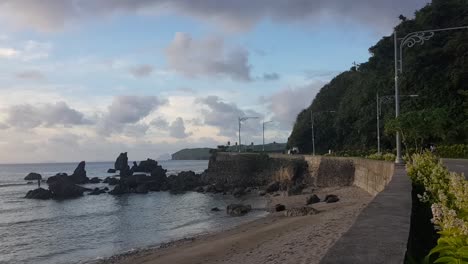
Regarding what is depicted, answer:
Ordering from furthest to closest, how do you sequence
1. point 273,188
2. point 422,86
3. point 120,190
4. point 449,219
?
point 120,190
point 273,188
point 422,86
point 449,219

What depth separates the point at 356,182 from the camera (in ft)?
138

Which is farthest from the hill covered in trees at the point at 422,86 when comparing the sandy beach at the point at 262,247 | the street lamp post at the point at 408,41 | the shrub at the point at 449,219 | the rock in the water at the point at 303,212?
the shrub at the point at 449,219

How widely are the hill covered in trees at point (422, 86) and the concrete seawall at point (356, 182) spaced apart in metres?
4.27

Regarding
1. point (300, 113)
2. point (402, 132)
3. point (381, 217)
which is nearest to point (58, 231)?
point (402, 132)

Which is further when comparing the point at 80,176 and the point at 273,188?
the point at 80,176

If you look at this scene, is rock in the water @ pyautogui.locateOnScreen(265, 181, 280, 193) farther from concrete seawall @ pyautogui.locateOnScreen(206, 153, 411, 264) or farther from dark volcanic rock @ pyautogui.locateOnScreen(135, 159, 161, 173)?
dark volcanic rock @ pyautogui.locateOnScreen(135, 159, 161, 173)

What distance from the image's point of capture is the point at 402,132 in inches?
961

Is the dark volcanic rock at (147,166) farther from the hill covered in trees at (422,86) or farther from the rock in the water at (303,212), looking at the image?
the rock in the water at (303,212)

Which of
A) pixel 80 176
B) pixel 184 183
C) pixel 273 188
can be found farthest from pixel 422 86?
pixel 80 176

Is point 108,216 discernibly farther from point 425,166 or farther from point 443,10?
point 443,10

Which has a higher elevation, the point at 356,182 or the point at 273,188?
the point at 356,182

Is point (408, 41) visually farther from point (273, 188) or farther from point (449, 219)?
point (273, 188)

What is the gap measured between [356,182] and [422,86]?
61.2ft

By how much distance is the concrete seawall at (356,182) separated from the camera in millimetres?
4096
